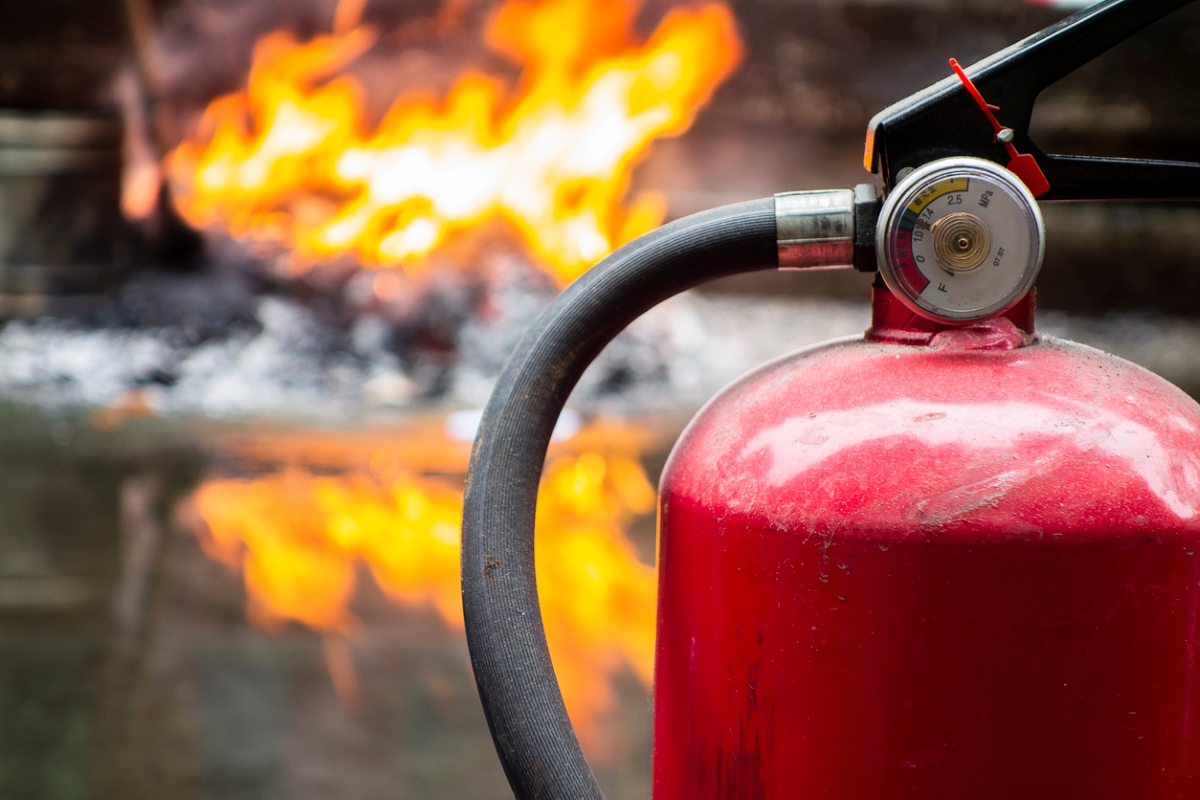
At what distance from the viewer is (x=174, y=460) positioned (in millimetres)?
3340

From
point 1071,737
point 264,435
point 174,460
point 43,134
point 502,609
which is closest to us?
point 1071,737

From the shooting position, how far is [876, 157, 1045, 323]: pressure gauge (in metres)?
0.80

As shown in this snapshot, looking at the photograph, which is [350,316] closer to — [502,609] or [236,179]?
[236,179]

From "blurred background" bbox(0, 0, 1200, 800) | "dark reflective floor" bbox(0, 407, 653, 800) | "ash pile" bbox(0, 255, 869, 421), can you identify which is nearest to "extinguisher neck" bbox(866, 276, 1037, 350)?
"dark reflective floor" bbox(0, 407, 653, 800)

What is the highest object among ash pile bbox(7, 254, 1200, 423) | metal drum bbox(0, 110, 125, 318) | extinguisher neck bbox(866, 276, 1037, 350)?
extinguisher neck bbox(866, 276, 1037, 350)

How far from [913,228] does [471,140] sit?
4.77 meters

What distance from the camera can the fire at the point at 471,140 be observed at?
5.20 meters

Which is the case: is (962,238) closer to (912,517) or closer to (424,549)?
(912,517)

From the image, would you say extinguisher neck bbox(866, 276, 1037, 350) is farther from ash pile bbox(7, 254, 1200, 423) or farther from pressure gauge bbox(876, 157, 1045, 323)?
ash pile bbox(7, 254, 1200, 423)

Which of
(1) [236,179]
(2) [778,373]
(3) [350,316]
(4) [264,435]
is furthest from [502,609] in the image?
(1) [236,179]

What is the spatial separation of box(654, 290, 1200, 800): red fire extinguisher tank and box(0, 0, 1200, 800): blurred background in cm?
135

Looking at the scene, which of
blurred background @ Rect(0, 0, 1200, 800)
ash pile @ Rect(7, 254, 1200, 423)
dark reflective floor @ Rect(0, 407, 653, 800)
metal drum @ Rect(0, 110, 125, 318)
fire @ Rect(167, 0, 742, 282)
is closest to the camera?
dark reflective floor @ Rect(0, 407, 653, 800)

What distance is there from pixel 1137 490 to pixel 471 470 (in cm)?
48

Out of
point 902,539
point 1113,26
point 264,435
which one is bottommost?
point 264,435
